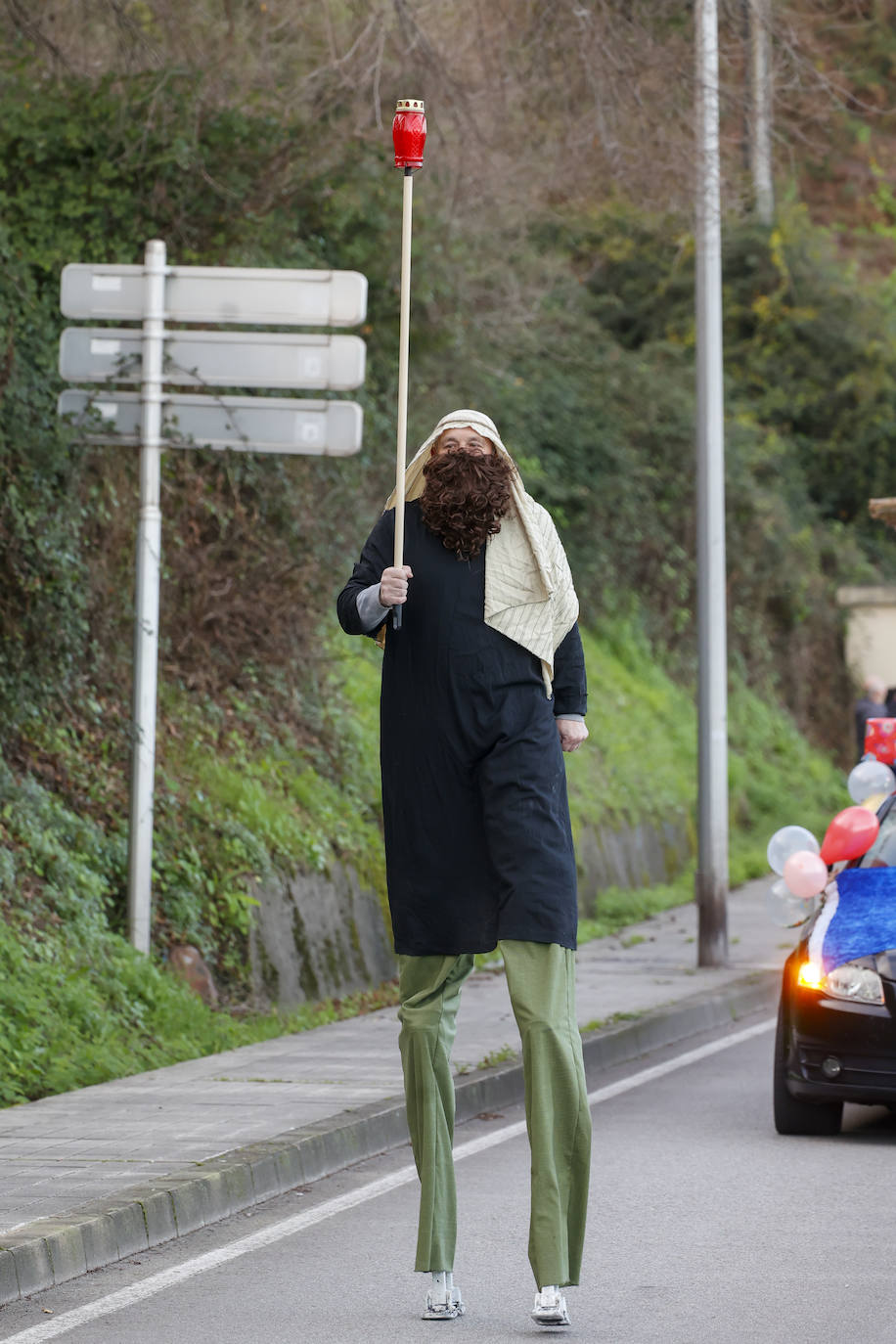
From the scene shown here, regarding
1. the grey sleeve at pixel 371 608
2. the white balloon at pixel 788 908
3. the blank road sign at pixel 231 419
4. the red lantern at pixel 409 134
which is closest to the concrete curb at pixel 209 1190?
the white balloon at pixel 788 908

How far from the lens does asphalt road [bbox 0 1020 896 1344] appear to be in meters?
5.42

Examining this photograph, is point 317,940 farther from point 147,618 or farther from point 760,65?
point 760,65

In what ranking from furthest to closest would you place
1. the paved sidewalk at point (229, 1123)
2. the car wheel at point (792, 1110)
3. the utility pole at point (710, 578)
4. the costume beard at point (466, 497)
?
the utility pole at point (710, 578) < the car wheel at point (792, 1110) < the paved sidewalk at point (229, 1123) < the costume beard at point (466, 497)

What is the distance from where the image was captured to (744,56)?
48.8 feet

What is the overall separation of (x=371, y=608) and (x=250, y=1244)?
2.28 metres

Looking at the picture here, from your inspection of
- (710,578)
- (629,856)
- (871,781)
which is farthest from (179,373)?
(629,856)

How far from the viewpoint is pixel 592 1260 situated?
6219mm

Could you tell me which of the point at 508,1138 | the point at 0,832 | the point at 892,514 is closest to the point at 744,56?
the point at 892,514

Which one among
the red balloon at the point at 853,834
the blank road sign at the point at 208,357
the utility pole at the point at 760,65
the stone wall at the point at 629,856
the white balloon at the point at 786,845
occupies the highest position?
the utility pole at the point at 760,65

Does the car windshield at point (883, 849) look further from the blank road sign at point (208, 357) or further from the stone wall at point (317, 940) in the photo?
the stone wall at point (317, 940)

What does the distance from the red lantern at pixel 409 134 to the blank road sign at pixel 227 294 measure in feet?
15.2

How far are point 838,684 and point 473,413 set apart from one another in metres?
25.7

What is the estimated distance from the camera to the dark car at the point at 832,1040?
26.2 feet

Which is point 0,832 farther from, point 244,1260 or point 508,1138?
point 244,1260
